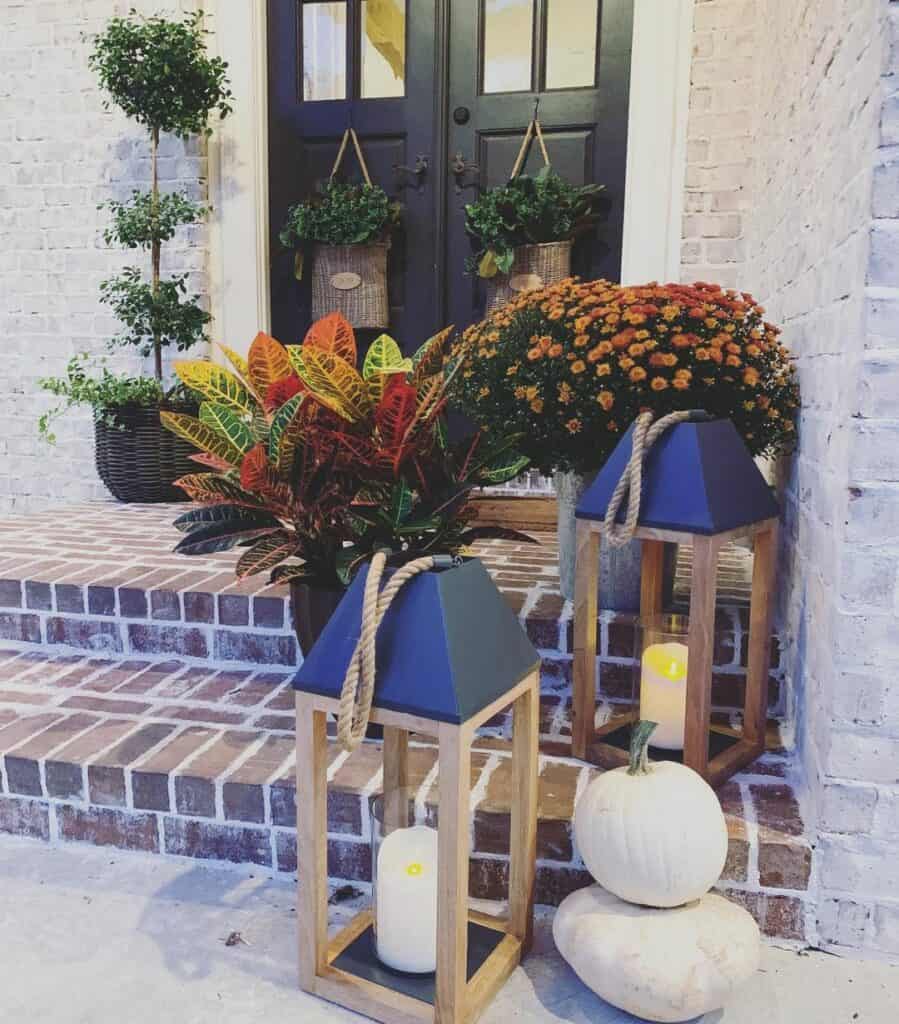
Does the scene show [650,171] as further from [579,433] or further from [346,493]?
[346,493]

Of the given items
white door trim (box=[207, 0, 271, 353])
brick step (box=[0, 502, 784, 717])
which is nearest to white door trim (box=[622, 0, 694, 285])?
brick step (box=[0, 502, 784, 717])

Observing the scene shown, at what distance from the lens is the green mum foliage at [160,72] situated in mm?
2980

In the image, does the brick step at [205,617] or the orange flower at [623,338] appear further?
the brick step at [205,617]

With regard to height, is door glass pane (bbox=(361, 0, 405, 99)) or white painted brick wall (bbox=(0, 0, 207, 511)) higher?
door glass pane (bbox=(361, 0, 405, 99))

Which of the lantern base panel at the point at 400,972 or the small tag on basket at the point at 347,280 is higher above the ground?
the small tag on basket at the point at 347,280

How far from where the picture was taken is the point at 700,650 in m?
1.25

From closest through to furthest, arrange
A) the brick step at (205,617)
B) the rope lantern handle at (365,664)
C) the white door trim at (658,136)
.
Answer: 1. the rope lantern handle at (365,664)
2. the brick step at (205,617)
3. the white door trim at (658,136)

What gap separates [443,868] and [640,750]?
285mm

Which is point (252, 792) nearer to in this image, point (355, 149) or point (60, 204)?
point (355, 149)

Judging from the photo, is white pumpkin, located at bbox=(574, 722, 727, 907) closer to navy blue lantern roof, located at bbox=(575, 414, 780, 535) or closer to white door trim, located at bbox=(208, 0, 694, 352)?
navy blue lantern roof, located at bbox=(575, 414, 780, 535)

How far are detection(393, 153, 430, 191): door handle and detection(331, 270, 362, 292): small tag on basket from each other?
0.39m

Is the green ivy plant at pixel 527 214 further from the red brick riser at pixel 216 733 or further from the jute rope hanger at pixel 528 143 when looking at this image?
the red brick riser at pixel 216 733

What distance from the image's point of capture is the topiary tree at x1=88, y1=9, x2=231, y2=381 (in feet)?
9.81

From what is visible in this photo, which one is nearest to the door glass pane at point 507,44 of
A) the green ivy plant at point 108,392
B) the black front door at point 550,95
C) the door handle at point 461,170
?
the black front door at point 550,95
